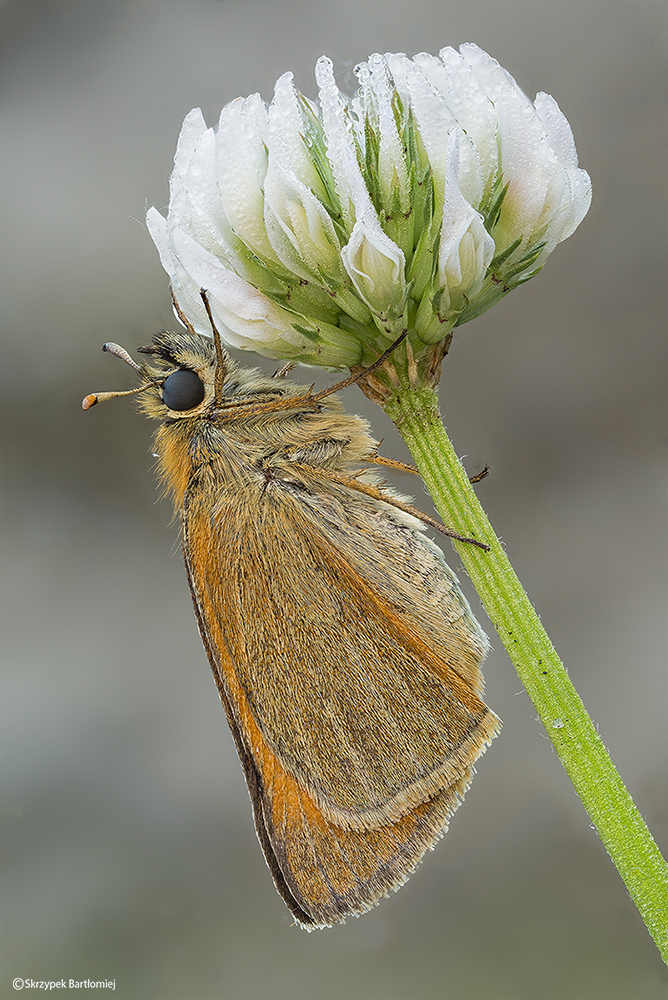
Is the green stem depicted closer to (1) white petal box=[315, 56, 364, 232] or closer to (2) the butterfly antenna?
(1) white petal box=[315, 56, 364, 232]

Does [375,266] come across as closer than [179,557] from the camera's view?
Yes

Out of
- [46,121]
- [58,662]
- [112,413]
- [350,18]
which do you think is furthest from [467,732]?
[46,121]

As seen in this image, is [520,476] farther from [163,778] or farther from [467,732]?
[163,778]

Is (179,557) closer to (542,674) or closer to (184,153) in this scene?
(184,153)

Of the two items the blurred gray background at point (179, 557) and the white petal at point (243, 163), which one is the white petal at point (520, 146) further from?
the blurred gray background at point (179, 557)

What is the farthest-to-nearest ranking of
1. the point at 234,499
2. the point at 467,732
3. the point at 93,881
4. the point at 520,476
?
1. the point at 93,881
2. the point at 520,476
3. the point at 234,499
4. the point at 467,732

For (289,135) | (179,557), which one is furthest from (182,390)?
(179,557)

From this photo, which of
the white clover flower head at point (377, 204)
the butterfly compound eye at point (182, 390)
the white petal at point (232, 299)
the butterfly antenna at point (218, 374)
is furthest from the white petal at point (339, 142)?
the butterfly compound eye at point (182, 390)
